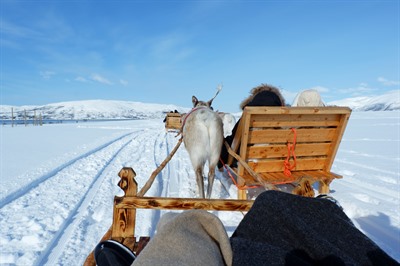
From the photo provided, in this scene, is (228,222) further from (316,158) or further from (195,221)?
(195,221)

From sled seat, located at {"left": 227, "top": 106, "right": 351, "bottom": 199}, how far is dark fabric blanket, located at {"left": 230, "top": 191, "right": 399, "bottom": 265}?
3.05 meters

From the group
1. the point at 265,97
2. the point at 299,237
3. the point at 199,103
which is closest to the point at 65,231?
the point at 199,103

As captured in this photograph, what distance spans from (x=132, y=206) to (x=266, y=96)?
12.5 feet

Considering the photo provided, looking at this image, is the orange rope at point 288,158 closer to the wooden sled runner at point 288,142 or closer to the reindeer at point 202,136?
the wooden sled runner at point 288,142

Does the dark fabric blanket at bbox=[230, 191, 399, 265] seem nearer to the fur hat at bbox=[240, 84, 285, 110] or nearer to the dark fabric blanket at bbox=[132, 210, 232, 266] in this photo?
the dark fabric blanket at bbox=[132, 210, 232, 266]

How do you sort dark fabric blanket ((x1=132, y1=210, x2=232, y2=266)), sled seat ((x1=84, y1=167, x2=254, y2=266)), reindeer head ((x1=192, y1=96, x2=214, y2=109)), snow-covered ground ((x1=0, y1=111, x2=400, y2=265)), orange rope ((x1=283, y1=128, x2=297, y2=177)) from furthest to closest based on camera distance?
reindeer head ((x1=192, y1=96, x2=214, y2=109))
orange rope ((x1=283, y1=128, x2=297, y2=177))
snow-covered ground ((x1=0, y1=111, x2=400, y2=265))
sled seat ((x1=84, y1=167, x2=254, y2=266))
dark fabric blanket ((x1=132, y1=210, x2=232, y2=266))

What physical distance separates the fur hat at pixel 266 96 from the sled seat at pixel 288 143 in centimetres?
63

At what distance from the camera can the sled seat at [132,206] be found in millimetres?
2021

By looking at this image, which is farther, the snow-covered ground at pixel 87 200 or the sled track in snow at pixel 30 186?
the sled track in snow at pixel 30 186

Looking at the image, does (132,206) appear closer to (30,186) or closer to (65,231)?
(65,231)

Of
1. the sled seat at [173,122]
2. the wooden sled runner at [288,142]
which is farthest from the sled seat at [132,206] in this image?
the sled seat at [173,122]

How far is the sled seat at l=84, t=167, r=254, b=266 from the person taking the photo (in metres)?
2.02

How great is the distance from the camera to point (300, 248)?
100 cm

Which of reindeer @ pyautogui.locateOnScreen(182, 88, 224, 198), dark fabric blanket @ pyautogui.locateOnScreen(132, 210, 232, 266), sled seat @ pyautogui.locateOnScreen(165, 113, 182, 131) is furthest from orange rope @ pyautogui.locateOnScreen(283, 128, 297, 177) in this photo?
sled seat @ pyautogui.locateOnScreen(165, 113, 182, 131)
